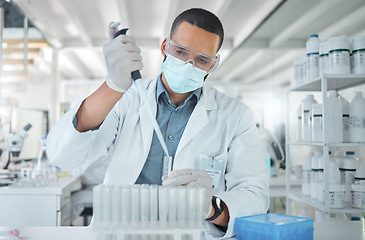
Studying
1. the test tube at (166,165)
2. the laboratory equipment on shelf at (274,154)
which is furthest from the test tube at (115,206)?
the laboratory equipment on shelf at (274,154)

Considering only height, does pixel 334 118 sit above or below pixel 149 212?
above

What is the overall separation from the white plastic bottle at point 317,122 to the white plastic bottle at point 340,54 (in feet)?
0.81

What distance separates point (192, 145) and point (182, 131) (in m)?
0.08

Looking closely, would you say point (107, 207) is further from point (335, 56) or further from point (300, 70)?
point (300, 70)

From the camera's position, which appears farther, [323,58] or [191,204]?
[323,58]

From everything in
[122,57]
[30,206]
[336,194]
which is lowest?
[30,206]

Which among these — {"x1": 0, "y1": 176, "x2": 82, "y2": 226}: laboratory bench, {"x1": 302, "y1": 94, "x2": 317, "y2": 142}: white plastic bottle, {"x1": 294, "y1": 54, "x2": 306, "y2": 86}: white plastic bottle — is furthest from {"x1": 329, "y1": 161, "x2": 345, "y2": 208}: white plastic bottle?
{"x1": 0, "y1": 176, "x2": 82, "y2": 226}: laboratory bench

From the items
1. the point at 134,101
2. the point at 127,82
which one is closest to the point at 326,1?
the point at 134,101

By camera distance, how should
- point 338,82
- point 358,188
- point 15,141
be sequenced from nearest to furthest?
point 358,188 < point 338,82 < point 15,141

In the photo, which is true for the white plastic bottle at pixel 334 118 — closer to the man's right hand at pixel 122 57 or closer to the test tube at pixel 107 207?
the man's right hand at pixel 122 57

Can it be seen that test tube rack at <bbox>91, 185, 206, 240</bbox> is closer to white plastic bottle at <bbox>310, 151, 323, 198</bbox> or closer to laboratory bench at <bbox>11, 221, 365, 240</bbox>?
laboratory bench at <bbox>11, 221, 365, 240</bbox>

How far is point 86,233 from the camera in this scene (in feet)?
3.45

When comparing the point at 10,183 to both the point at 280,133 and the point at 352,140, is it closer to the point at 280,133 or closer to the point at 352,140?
the point at 352,140

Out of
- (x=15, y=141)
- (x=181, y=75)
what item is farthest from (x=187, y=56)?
(x=15, y=141)
